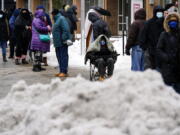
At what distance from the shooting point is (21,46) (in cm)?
1817

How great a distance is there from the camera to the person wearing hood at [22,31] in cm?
1788

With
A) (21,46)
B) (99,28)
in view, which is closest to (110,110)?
(99,28)

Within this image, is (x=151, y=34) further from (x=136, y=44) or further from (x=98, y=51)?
(x=98, y=51)

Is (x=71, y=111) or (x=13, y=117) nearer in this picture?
(x=71, y=111)

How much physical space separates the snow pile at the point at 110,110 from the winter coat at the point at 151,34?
4.96 meters

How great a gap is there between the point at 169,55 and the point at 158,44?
28cm

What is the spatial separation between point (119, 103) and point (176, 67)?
3447mm

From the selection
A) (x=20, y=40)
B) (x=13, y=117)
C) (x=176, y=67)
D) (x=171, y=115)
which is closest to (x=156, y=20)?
(x=176, y=67)

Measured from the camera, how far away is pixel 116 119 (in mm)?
4648

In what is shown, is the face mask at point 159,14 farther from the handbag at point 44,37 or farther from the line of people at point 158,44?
the handbag at point 44,37

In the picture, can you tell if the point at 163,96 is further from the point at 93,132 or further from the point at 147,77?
the point at 93,132

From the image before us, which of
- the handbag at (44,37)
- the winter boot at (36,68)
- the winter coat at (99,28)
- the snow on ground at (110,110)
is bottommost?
the winter boot at (36,68)

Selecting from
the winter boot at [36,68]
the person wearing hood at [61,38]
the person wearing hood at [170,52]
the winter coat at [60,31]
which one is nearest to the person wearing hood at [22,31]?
the winter boot at [36,68]

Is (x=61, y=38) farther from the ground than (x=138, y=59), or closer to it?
farther from the ground
